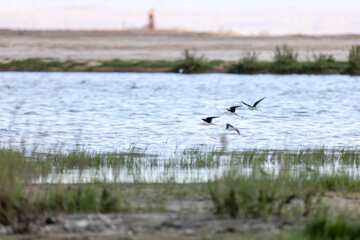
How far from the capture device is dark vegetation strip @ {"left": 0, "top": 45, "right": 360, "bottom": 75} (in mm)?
36500

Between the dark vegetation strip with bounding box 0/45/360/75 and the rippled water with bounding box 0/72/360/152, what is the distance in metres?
1.14

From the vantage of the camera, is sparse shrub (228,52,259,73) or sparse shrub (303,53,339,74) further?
sparse shrub (228,52,259,73)

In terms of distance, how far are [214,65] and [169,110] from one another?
1723 cm

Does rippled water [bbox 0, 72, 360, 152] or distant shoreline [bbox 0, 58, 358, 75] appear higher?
distant shoreline [bbox 0, 58, 358, 75]

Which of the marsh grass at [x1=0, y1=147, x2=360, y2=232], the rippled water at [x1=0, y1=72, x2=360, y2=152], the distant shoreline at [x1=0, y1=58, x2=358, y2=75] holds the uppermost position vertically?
the marsh grass at [x1=0, y1=147, x2=360, y2=232]

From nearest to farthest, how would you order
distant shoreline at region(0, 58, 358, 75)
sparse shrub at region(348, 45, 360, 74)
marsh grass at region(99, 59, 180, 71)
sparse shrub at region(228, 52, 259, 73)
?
sparse shrub at region(348, 45, 360, 74) < distant shoreline at region(0, 58, 358, 75) < sparse shrub at region(228, 52, 259, 73) < marsh grass at region(99, 59, 180, 71)

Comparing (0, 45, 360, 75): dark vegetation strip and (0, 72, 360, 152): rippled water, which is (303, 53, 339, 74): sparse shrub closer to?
(0, 45, 360, 75): dark vegetation strip

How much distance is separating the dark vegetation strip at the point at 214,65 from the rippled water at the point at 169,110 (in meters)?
1.14

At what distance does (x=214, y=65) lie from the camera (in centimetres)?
3909

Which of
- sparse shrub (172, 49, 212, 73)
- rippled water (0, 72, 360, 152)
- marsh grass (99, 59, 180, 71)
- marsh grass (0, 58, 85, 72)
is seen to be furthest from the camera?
marsh grass (0, 58, 85, 72)

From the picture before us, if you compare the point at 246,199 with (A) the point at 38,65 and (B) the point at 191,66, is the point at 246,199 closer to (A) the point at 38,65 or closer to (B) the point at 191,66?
(B) the point at 191,66

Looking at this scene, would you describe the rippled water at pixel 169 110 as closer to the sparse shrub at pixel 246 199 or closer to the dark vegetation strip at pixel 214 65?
the dark vegetation strip at pixel 214 65

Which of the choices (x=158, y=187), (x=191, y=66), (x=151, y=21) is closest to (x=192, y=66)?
(x=191, y=66)

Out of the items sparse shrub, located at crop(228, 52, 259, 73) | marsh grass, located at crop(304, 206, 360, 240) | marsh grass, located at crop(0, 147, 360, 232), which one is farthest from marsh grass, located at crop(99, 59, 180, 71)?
marsh grass, located at crop(304, 206, 360, 240)
